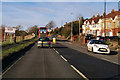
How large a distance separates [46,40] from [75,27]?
51321mm

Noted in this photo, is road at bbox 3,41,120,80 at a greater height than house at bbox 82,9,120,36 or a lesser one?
lesser

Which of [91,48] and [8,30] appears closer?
[91,48]

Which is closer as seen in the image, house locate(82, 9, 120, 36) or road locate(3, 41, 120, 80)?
road locate(3, 41, 120, 80)

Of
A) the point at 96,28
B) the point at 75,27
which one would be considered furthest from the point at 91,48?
the point at 75,27

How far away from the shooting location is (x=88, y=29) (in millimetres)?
67312

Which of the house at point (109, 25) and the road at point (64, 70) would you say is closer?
the road at point (64, 70)

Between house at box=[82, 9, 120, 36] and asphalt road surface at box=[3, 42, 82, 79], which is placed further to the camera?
house at box=[82, 9, 120, 36]

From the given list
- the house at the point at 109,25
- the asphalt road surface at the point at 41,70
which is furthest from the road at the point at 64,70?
the house at the point at 109,25

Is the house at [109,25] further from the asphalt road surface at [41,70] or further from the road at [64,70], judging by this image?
the asphalt road surface at [41,70]

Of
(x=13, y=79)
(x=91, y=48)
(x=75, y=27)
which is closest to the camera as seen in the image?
(x=13, y=79)

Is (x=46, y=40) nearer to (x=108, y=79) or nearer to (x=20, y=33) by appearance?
(x=108, y=79)

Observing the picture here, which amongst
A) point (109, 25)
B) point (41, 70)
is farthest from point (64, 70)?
point (109, 25)

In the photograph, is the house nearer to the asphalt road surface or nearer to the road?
the road

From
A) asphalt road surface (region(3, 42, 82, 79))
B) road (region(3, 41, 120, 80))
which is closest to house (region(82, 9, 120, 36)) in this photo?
road (region(3, 41, 120, 80))
